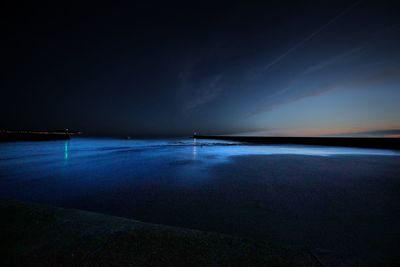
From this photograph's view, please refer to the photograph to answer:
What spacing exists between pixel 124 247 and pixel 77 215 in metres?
1.25

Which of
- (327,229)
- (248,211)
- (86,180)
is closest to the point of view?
(327,229)

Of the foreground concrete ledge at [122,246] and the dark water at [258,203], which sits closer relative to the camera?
the foreground concrete ledge at [122,246]

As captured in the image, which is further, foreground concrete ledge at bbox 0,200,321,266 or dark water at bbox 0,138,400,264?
dark water at bbox 0,138,400,264

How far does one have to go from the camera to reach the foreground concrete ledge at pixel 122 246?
6.14 ft

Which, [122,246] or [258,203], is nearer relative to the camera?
[122,246]

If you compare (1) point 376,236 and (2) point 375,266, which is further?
(1) point 376,236

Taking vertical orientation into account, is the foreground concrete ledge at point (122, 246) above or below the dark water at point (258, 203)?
above

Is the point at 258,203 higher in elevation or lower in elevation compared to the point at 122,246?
lower

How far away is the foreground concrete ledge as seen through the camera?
73.6 inches

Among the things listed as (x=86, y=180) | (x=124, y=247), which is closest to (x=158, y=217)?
→ (x=124, y=247)

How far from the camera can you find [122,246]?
82.2 inches

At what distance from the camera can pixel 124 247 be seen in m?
2.07

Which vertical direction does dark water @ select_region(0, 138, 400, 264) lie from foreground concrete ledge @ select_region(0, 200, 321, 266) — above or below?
below

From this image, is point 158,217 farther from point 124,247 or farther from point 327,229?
point 327,229
